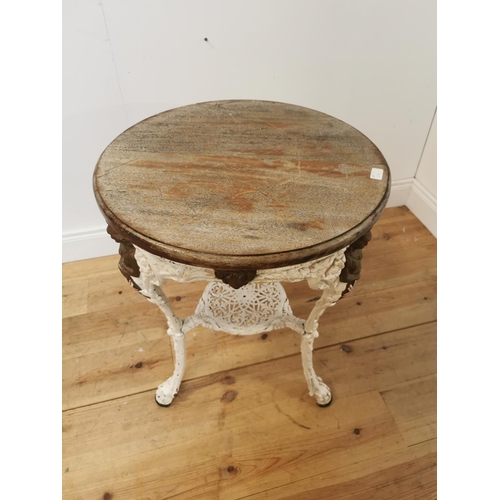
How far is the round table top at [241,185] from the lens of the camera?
72 centimetres

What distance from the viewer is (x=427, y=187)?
1776 millimetres

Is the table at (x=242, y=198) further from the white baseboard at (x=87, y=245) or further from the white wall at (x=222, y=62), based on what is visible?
the white baseboard at (x=87, y=245)

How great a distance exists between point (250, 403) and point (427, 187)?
1176 mm

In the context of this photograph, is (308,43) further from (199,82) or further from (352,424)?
(352,424)

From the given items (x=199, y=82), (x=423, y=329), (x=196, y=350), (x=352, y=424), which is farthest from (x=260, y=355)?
(x=199, y=82)

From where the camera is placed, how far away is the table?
2.37ft

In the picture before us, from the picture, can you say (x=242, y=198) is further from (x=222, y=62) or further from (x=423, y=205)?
(x=423, y=205)

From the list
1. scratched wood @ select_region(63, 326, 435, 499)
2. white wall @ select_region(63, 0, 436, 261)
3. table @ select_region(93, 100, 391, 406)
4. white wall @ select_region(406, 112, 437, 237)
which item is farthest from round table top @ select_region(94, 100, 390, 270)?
white wall @ select_region(406, 112, 437, 237)

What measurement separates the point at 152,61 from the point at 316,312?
34.7 inches

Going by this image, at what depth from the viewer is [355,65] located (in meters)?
1.43

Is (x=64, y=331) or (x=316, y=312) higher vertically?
(x=316, y=312)

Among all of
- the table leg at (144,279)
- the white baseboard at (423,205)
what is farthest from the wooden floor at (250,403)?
the white baseboard at (423,205)

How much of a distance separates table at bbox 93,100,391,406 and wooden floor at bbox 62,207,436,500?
0.25m

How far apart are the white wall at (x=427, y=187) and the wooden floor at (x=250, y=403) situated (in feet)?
1.07
